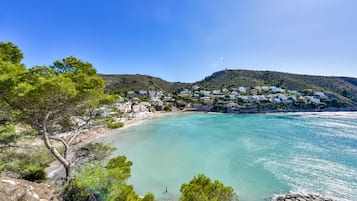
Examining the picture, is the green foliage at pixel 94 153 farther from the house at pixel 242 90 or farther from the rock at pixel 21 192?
the house at pixel 242 90

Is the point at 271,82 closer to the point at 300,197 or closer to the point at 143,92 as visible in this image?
the point at 143,92

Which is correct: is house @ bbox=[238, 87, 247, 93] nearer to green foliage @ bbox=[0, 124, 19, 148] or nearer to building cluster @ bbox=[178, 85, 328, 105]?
building cluster @ bbox=[178, 85, 328, 105]

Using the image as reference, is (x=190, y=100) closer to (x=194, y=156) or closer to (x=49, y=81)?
(x=194, y=156)

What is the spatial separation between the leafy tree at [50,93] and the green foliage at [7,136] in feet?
1.53

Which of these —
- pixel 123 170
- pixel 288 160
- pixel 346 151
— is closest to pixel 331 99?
pixel 346 151

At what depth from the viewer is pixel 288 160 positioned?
17.2 meters

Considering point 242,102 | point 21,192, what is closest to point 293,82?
point 242,102

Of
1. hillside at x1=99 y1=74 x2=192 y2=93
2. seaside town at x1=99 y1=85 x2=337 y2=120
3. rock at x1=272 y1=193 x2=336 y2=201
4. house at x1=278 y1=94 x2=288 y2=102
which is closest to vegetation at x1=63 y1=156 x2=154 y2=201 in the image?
rock at x1=272 y1=193 x2=336 y2=201

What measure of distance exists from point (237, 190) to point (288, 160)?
346 inches

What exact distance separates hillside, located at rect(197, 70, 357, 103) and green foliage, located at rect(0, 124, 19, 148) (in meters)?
94.2

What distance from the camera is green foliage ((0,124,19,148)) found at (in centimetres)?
648

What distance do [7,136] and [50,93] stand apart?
2389mm

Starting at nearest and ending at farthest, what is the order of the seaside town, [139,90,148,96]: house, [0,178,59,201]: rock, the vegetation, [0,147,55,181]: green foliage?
[0,178,59,201]: rock → the vegetation → [0,147,55,181]: green foliage → the seaside town → [139,90,148,96]: house

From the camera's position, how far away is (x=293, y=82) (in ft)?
304
